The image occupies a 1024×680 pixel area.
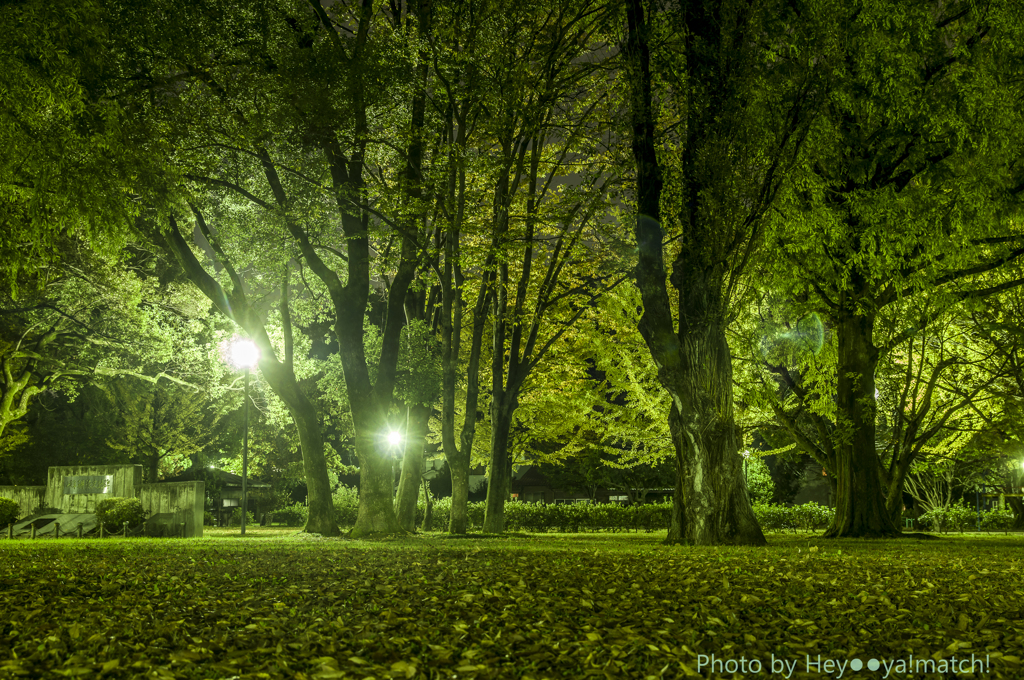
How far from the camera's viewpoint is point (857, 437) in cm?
1688

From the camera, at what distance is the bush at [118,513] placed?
19984mm

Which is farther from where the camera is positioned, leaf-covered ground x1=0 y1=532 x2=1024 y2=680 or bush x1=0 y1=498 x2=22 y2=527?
bush x1=0 y1=498 x2=22 y2=527

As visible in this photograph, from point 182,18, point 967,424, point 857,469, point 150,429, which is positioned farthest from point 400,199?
point 150,429

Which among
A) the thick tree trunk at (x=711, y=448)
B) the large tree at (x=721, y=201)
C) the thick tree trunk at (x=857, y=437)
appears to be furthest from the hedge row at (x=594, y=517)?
the large tree at (x=721, y=201)

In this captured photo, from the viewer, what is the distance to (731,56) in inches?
507

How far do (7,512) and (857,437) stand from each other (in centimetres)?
2259

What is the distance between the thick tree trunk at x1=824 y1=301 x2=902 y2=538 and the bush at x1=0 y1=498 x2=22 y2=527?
21.8m

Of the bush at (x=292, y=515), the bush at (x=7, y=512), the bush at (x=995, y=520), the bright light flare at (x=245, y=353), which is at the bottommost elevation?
the bush at (x=292, y=515)

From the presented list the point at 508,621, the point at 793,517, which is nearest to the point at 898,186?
the point at 508,621

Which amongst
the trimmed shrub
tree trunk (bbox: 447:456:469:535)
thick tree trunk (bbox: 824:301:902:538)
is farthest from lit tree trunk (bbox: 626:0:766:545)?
the trimmed shrub

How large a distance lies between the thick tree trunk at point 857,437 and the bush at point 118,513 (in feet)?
57.1

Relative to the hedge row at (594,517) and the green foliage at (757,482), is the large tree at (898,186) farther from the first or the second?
the green foliage at (757,482)

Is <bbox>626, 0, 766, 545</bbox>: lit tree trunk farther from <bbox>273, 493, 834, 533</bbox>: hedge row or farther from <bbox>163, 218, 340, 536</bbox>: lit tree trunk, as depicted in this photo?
<bbox>273, 493, 834, 533</bbox>: hedge row

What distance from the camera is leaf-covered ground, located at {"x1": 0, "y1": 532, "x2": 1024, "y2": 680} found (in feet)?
14.0
